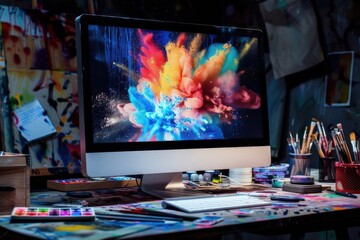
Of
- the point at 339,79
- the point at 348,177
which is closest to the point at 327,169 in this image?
the point at 348,177

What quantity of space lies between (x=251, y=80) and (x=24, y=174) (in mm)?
793

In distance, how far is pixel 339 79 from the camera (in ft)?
7.71

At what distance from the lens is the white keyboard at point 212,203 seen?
129 cm

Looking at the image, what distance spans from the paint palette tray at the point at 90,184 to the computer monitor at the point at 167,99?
6.9 inches

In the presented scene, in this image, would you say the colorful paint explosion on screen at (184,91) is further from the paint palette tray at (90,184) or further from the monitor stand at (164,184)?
the paint palette tray at (90,184)

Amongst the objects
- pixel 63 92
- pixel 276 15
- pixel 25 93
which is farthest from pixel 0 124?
pixel 276 15

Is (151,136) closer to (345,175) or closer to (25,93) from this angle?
(345,175)

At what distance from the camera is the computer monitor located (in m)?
1.44

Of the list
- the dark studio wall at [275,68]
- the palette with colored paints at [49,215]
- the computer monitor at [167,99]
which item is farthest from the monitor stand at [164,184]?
the dark studio wall at [275,68]

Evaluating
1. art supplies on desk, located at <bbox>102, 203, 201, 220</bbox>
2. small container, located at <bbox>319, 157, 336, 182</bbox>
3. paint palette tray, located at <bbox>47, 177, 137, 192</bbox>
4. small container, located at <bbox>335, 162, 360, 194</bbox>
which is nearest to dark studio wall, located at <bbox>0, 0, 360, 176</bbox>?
small container, located at <bbox>319, 157, 336, 182</bbox>

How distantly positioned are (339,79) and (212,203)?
1236 mm

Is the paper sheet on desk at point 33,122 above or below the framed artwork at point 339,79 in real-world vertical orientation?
below

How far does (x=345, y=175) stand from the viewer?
1.65m

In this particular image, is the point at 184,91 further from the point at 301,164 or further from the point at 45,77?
the point at 45,77
